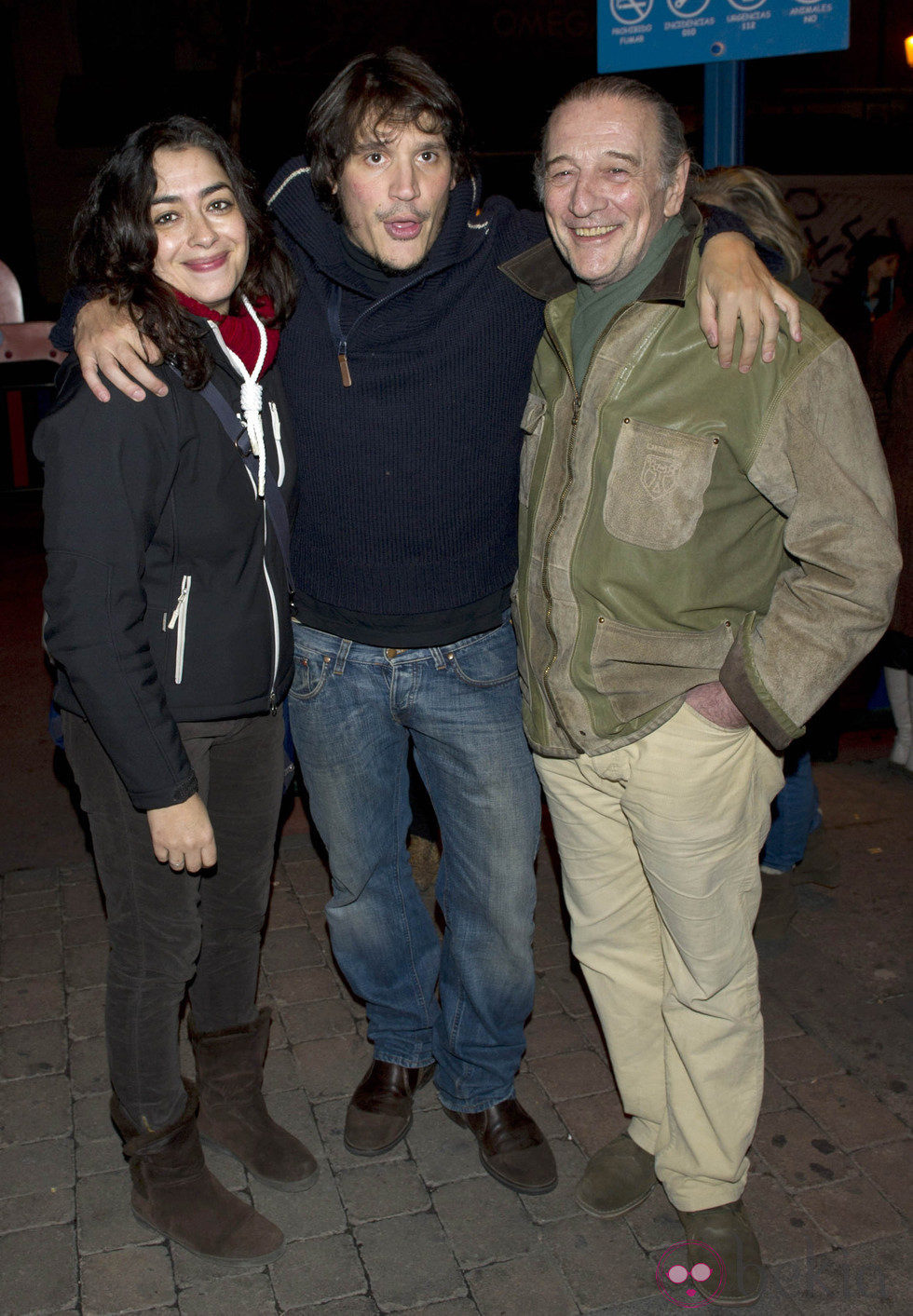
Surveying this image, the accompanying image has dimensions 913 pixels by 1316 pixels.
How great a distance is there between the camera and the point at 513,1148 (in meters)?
3.18

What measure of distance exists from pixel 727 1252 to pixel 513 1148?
2.07 ft

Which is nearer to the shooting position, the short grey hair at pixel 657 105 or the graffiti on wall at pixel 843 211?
the short grey hair at pixel 657 105

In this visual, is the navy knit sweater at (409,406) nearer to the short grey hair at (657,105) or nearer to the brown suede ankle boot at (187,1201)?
the short grey hair at (657,105)

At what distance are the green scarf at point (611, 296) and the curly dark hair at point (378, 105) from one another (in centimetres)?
53

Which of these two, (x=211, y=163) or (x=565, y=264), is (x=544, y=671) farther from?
(x=211, y=163)

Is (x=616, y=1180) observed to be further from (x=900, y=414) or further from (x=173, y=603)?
(x=900, y=414)

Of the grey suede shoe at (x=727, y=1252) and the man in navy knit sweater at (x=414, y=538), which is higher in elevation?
the man in navy knit sweater at (x=414, y=538)

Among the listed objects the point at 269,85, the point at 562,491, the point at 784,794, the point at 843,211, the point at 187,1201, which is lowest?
the point at 187,1201

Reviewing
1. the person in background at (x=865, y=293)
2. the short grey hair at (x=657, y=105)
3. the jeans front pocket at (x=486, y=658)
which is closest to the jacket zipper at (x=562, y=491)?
the jeans front pocket at (x=486, y=658)

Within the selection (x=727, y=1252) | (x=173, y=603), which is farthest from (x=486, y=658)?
(x=727, y=1252)

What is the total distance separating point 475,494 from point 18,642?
601 cm

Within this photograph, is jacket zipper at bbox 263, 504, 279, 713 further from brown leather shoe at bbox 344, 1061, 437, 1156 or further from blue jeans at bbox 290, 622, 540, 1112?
brown leather shoe at bbox 344, 1061, 437, 1156

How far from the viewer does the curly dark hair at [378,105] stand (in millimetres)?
2662

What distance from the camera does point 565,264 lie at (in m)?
2.78
